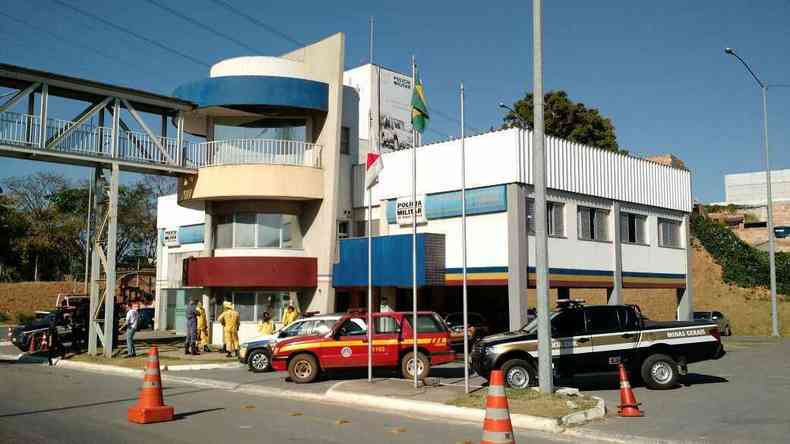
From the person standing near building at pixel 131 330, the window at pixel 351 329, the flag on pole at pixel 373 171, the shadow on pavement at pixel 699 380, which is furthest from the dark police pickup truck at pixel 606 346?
the person standing near building at pixel 131 330

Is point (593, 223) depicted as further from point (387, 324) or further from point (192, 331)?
point (192, 331)

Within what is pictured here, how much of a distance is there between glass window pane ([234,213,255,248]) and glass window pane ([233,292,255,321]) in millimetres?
1932

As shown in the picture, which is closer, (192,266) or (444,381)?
(444,381)

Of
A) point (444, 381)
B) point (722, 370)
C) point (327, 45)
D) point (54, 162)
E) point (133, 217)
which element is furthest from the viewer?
point (133, 217)

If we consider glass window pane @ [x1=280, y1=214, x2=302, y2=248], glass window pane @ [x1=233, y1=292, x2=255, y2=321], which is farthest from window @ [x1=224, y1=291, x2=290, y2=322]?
glass window pane @ [x1=280, y1=214, x2=302, y2=248]

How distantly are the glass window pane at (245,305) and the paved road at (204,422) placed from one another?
11.3 metres

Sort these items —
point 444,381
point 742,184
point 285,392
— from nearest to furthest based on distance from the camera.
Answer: point 285,392
point 444,381
point 742,184

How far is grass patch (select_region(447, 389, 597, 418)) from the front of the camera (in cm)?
1184

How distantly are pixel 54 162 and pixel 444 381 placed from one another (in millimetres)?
15194

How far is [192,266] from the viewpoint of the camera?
92.9ft

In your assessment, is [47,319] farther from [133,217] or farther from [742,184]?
[742,184]

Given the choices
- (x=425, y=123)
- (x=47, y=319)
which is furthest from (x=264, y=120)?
(x=425, y=123)

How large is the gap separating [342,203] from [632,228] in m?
11.6

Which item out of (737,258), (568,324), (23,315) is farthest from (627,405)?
(23,315)
